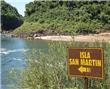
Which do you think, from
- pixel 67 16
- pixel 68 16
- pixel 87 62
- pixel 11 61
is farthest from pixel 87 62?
pixel 67 16

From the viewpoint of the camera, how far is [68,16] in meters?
66.5

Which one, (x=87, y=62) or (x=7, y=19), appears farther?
(x=7, y=19)

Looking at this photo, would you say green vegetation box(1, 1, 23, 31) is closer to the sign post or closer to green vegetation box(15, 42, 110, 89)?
green vegetation box(15, 42, 110, 89)

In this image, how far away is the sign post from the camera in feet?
21.9

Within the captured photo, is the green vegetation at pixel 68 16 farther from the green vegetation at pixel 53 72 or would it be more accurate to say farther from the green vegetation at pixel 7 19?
the green vegetation at pixel 53 72

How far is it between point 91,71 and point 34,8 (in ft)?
215

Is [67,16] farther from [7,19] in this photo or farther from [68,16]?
[7,19]

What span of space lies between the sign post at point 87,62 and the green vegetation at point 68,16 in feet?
169

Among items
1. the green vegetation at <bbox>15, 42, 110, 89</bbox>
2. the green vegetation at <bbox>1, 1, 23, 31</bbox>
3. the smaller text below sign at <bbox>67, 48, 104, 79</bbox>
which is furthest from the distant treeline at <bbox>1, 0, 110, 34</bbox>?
the smaller text below sign at <bbox>67, 48, 104, 79</bbox>

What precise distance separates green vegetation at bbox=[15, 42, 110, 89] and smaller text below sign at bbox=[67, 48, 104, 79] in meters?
2.08

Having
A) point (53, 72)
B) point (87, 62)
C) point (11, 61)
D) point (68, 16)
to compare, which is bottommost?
point (11, 61)

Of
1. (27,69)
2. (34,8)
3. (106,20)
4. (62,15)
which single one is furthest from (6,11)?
(27,69)

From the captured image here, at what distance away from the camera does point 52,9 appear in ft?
227

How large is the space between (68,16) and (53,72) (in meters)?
57.2
